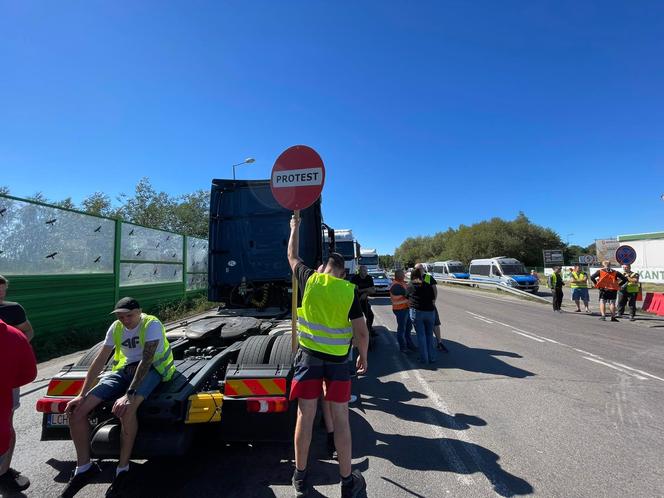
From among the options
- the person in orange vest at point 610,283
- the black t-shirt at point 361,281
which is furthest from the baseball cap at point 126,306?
the person in orange vest at point 610,283

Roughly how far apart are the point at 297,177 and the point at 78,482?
10.0 feet

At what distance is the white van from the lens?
2353 centimetres

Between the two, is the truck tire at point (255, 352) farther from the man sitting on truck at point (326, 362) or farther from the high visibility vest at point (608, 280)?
the high visibility vest at point (608, 280)

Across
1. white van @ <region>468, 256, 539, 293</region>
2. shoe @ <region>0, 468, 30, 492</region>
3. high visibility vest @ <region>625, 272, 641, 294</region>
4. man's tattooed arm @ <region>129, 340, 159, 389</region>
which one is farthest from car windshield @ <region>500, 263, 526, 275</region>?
shoe @ <region>0, 468, 30, 492</region>

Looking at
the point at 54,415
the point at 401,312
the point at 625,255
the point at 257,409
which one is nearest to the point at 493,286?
the point at 625,255

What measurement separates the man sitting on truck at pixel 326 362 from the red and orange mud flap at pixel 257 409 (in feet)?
0.85

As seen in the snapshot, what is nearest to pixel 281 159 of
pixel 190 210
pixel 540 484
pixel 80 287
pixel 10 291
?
pixel 540 484

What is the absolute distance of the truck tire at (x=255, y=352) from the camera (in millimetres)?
3277

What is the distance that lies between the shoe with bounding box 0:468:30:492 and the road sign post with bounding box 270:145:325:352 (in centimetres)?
240

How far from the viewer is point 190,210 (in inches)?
1335

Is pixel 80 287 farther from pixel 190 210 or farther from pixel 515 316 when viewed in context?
pixel 190 210

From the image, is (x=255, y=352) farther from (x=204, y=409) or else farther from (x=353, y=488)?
(x=353, y=488)

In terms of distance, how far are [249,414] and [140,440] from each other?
0.83m

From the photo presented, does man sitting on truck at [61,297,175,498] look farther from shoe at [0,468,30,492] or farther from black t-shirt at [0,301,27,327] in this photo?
black t-shirt at [0,301,27,327]
